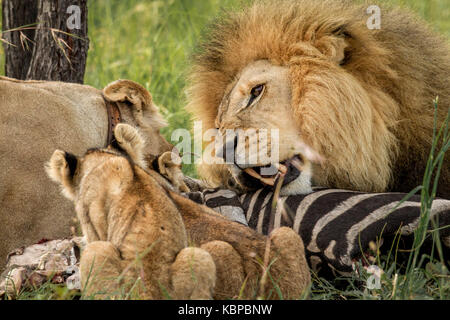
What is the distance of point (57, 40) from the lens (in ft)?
11.8

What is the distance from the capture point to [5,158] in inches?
116

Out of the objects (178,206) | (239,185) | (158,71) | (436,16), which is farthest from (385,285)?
(436,16)

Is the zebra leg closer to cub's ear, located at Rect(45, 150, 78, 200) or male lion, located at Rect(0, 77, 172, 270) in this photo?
cub's ear, located at Rect(45, 150, 78, 200)

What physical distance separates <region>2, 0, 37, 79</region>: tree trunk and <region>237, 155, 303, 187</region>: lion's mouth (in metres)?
1.67

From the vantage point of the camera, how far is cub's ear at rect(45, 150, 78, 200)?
252 cm

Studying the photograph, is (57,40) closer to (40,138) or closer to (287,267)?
(40,138)

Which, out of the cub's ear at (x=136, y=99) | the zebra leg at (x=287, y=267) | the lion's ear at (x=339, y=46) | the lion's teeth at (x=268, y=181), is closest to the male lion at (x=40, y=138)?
the cub's ear at (x=136, y=99)

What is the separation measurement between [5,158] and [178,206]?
956 millimetres

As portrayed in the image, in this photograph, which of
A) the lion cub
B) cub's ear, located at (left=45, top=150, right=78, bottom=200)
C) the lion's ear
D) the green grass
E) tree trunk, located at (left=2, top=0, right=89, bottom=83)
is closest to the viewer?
the lion cub

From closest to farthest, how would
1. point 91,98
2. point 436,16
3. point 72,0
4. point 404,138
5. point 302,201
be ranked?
1. point 302,201
2. point 404,138
3. point 91,98
4. point 72,0
5. point 436,16

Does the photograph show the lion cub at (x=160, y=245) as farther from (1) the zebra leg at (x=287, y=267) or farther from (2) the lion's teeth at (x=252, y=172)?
(2) the lion's teeth at (x=252, y=172)

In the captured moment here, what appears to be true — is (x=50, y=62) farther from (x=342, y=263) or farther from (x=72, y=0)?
(x=342, y=263)

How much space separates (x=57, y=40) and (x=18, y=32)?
0.49 meters

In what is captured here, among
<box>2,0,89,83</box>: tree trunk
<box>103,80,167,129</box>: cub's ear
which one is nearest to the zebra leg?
<box>103,80,167,129</box>: cub's ear
